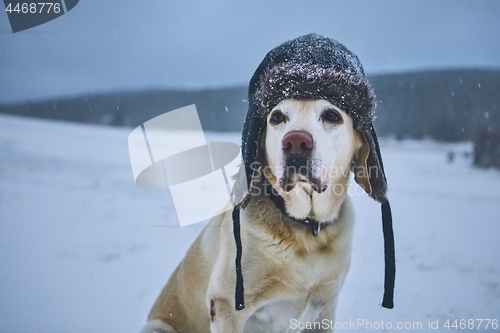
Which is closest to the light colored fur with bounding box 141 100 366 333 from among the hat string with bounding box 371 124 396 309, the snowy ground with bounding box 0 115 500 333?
the hat string with bounding box 371 124 396 309

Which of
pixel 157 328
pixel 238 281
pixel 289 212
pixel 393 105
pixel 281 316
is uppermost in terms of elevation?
pixel 289 212

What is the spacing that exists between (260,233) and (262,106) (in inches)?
30.0

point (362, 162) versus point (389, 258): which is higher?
point (362, 162)

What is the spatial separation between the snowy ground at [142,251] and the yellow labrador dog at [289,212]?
46.1 inches

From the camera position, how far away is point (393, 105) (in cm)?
2064

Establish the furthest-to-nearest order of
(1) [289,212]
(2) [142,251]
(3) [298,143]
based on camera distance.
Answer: (2) [142,251] → (1) [289,212] → (3) [298,143]

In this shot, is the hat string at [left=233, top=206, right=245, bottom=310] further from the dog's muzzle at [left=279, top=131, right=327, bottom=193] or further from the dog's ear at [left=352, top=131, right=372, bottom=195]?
the dog's ear at [left=352, top=131, right=372, bottom=195]

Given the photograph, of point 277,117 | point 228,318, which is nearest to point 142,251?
point 228,318

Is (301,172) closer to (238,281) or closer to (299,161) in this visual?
(299,161)

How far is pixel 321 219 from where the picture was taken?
2197mm

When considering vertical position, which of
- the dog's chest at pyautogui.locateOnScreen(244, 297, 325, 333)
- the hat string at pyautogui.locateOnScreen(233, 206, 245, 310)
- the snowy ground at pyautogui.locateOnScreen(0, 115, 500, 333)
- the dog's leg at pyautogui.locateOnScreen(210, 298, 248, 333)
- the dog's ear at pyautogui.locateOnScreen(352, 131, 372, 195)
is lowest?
the snowy ground at pyautogui.locateOnScreen(0, 115, 500, 333)

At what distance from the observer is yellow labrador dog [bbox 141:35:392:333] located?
77.3 inches

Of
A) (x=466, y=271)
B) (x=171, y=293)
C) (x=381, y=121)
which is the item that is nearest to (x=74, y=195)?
(x=171, y=293)

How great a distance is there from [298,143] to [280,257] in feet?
2.27
